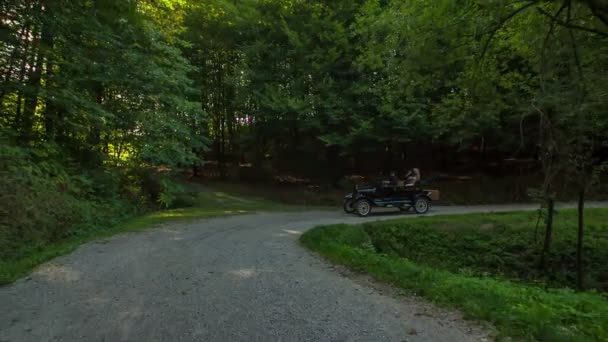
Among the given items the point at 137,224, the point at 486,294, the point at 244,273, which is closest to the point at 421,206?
the point at 137,224

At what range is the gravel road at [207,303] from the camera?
478cm

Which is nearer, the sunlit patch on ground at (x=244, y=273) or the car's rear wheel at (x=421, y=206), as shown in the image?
the sunlit patch on ground at (x=244, y=273)

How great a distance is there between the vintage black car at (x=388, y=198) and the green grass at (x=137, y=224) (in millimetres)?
3182

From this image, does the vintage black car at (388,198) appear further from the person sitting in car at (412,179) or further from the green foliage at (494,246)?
the green foliage at (494,246)

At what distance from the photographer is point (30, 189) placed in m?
11.0

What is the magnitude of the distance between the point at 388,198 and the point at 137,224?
364 inches

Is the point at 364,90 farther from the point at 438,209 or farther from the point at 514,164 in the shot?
the point at 514,164

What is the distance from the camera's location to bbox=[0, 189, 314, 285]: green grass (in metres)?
8.04

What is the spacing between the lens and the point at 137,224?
13.5 meters

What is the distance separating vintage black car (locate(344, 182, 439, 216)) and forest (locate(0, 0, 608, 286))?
2.70 m

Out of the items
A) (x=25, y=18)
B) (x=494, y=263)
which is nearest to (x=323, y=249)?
(x=494, y=263)

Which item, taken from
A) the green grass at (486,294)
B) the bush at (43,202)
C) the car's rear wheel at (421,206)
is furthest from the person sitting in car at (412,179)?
the bush at (43,202)

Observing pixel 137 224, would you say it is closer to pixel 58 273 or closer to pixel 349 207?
pixel 58 273

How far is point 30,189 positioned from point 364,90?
14.3m
